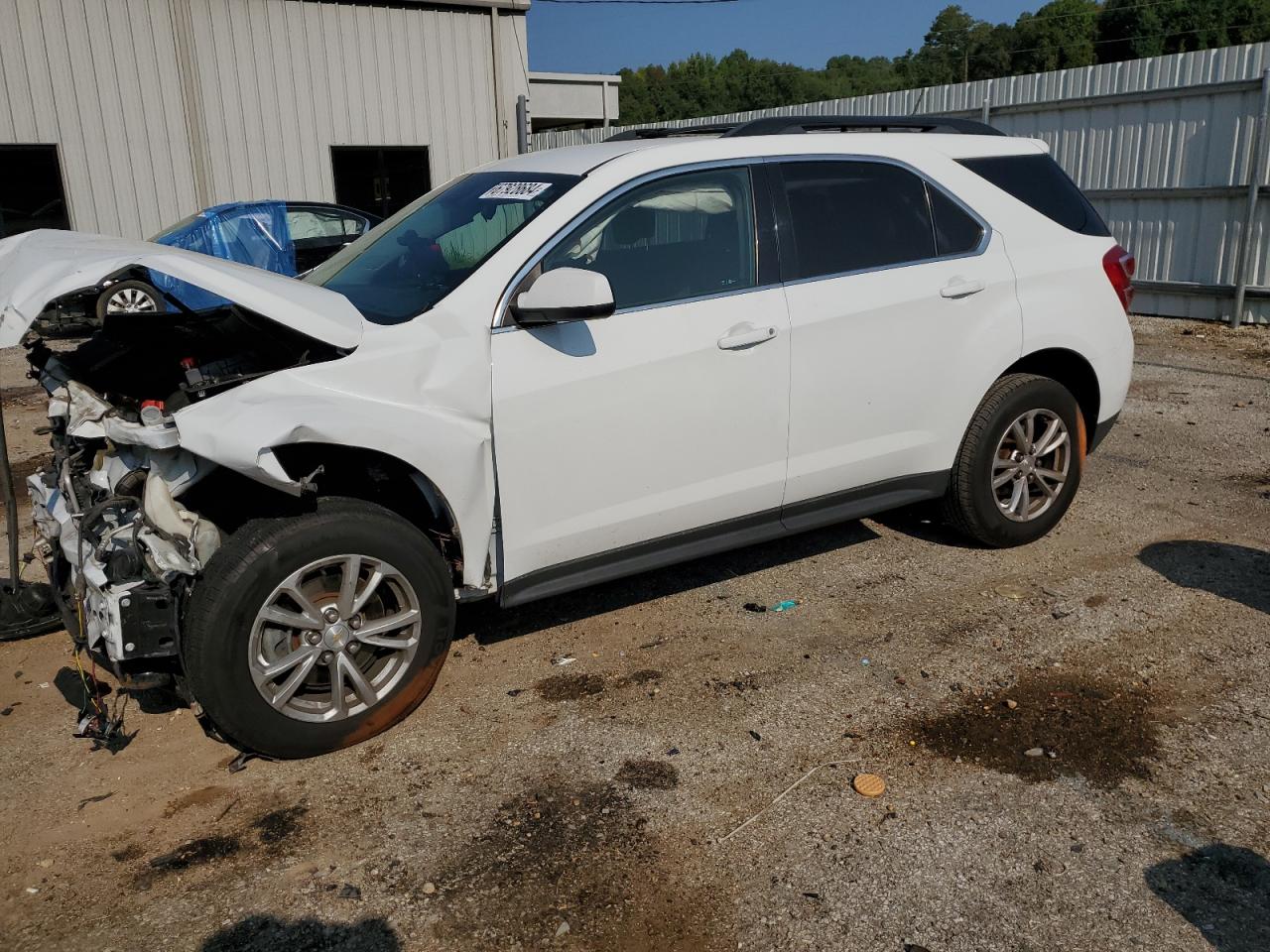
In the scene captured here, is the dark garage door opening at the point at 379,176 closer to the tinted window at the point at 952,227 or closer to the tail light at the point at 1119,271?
the tinted window at the point at 952,227

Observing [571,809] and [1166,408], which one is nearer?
[571,809]

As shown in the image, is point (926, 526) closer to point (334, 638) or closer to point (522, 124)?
point (334, 638)

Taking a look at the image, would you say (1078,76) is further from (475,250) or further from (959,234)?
(475,250)

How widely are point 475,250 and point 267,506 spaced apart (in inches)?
47.4

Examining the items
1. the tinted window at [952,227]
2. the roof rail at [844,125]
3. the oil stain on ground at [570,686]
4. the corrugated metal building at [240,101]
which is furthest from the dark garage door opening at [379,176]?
the oil stain on ground at [570,686]

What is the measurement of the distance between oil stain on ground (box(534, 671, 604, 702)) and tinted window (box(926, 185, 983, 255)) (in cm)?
244

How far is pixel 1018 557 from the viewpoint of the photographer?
5.16m

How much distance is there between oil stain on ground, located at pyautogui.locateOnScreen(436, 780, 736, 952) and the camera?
2686 millimetres

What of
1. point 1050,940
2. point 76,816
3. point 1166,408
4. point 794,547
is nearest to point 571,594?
point 794,547

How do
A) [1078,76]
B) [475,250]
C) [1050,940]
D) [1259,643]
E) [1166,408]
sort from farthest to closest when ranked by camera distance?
[1078,76], [1166,408], [1259,643], [475,250], [1050,940]

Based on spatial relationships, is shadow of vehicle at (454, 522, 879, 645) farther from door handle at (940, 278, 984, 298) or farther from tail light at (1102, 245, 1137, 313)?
tail light at (1102, 245, 1137, 313)

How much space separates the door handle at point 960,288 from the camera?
4574 millimetres

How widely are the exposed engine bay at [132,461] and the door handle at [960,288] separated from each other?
263 centimetres

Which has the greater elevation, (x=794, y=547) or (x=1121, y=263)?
(x=1121, y=263)
